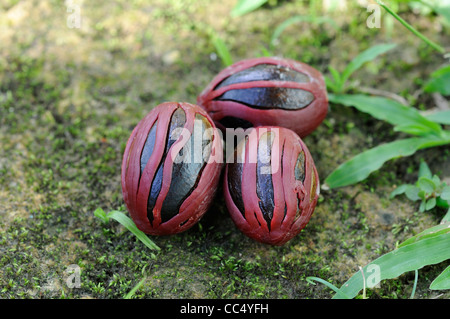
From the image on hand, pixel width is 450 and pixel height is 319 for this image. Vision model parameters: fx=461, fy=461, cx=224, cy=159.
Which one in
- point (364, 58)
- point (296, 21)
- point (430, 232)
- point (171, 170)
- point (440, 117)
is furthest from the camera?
point (296, 21)

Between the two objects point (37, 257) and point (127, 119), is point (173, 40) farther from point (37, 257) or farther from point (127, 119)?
point (37, 257)

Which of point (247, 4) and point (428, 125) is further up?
point (247, 4)

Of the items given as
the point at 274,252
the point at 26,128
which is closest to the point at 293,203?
the point at 274,252

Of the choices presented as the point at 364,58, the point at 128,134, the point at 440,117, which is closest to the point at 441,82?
the point at 440,117

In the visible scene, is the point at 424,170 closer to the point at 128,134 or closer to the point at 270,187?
the point at 270,187

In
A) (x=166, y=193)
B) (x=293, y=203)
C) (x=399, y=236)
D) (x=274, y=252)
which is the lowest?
(x=399, y=236)

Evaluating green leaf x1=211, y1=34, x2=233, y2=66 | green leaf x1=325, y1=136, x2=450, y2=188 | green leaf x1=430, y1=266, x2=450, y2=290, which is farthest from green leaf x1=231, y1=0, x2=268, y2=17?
green leaf x1=430, y1=266, x2=450, y2=290
